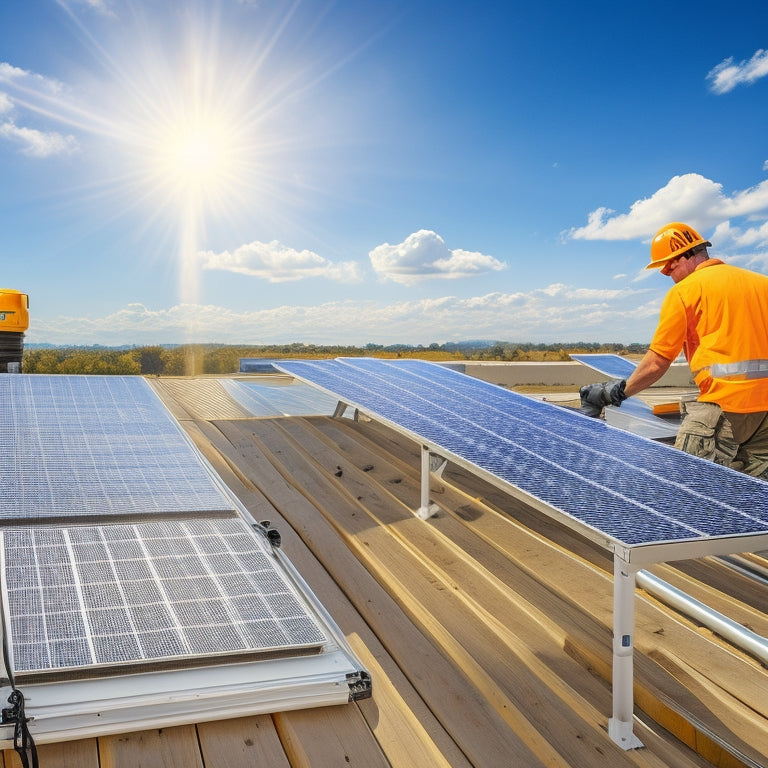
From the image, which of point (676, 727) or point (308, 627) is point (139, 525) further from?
point (676, 727)

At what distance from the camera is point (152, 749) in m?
2.20

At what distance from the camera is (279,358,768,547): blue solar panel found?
2678 millimetres

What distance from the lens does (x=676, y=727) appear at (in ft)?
8.87

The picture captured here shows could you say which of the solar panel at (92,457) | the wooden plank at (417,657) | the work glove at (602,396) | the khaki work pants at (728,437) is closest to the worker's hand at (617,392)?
the work glove at (602,396)

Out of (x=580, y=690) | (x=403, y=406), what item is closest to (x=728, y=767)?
(x=580, y=690)

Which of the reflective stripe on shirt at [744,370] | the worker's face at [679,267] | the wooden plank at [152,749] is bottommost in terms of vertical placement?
the wooden plank at [152,749]

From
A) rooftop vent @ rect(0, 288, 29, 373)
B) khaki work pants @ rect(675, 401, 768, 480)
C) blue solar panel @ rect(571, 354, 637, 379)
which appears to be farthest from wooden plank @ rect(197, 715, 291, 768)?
blue solar panel @ rect(571, 354, 637, 379)

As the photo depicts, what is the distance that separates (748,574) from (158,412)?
4143mm

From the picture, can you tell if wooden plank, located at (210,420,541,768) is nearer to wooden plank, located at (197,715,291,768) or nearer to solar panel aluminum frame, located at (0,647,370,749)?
solar panel aluminum frame, located at (0,647,370,749)

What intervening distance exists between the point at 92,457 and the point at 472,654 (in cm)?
235

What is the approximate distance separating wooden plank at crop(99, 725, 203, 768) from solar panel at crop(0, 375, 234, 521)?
3.96 feet

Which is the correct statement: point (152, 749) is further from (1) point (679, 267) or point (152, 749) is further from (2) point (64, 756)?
(1) point (679, 267)

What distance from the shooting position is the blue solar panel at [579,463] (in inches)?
105

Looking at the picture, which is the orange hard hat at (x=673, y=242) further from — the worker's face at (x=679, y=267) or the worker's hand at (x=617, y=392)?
the worker's hand at (x=617, y=392)
